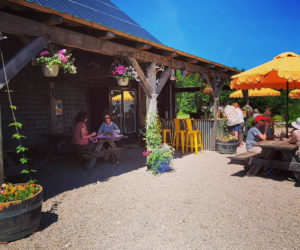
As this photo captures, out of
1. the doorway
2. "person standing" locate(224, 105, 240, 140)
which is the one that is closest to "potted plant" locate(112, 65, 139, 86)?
the doorway

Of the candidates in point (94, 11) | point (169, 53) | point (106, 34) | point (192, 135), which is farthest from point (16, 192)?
point (94, 11)

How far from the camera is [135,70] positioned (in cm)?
581

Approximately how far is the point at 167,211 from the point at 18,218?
187 cm

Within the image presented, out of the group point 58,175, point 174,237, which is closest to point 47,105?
point 58,175

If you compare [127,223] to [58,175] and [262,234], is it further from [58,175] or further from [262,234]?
[58,175]

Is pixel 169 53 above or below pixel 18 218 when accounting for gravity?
above

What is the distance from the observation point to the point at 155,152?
235 inches

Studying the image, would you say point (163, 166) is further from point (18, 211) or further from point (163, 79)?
point (18, 211)

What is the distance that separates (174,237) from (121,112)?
7879 millimetres

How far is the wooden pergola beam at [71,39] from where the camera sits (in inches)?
138

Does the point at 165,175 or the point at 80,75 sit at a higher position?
the point at 80,75

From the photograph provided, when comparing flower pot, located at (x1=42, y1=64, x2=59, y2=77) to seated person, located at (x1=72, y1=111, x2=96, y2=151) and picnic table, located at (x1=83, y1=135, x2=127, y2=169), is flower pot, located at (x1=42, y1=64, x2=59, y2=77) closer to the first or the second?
seated person, located at (x1=72, y1=111, x2=96, y2=151)

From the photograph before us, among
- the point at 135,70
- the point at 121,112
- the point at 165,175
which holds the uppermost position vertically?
the point at 135,70

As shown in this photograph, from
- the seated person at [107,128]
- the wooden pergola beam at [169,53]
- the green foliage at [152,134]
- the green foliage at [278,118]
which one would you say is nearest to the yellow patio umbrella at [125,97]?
the seated person at [107,128]
